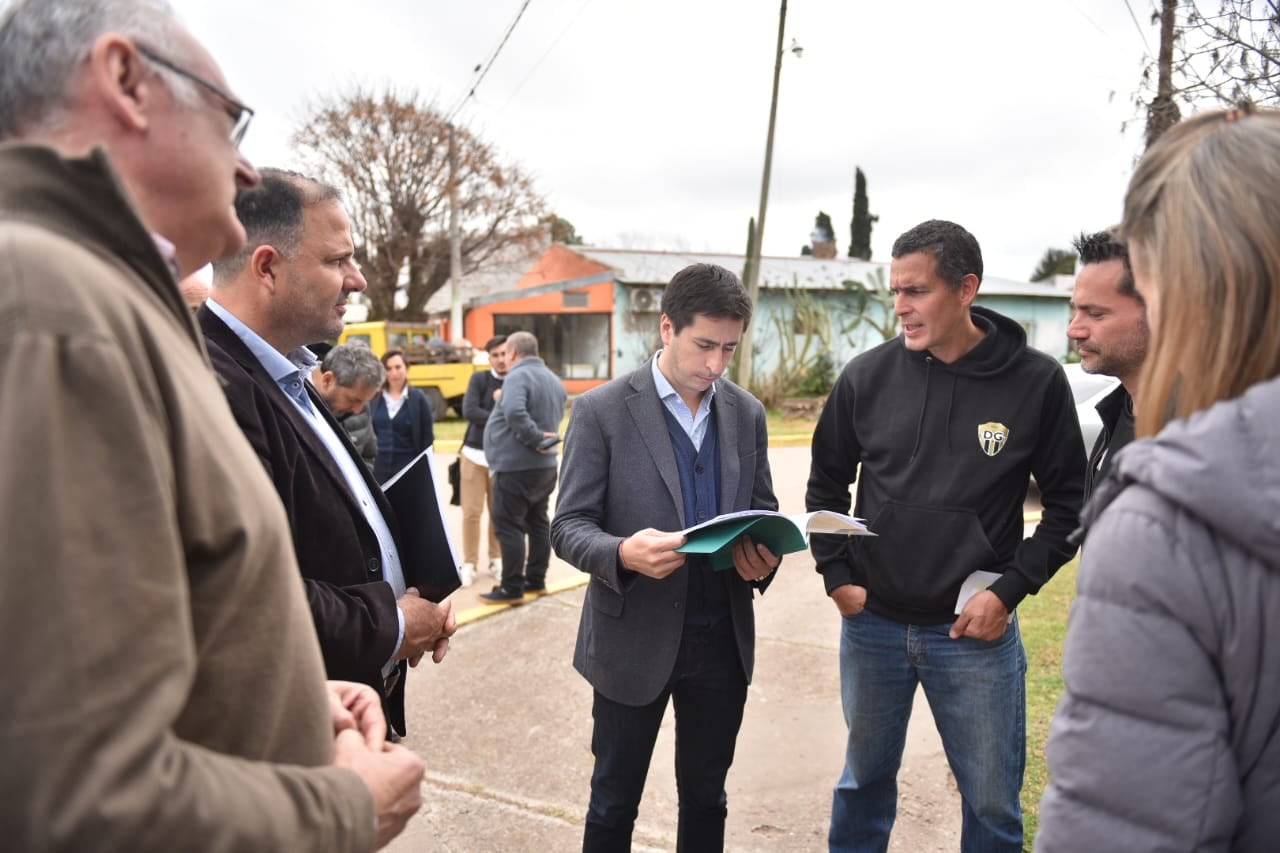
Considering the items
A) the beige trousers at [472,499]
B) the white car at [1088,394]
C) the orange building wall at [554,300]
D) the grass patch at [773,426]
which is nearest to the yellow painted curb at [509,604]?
the beige trousers at [472,499]

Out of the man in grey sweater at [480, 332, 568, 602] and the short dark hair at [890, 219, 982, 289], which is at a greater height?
the short dark hair at [890, 219, 982, 289]

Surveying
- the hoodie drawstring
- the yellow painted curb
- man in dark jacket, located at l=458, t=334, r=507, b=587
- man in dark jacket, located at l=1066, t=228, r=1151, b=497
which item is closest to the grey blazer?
the hoodie drawstring

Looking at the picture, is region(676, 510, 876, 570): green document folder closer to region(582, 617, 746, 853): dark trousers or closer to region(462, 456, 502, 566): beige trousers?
region(582, 617, 746, 853): dark trousers

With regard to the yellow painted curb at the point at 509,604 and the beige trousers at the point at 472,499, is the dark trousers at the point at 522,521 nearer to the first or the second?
the yellow painted curb at the point at 509,604

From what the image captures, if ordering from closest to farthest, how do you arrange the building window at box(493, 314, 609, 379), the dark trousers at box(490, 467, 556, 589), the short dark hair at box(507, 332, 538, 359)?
the dark trousers at box(490, 467, 556, 589)
the short dark hair at box(507, 332, 538, 359)
the building window at box(493, 314, 609, 379)

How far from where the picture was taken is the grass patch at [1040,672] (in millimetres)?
3637

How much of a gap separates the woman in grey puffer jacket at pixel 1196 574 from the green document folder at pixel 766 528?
118 cm

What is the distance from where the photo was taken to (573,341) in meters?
27.3

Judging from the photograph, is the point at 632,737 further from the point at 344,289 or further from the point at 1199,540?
the point at 1199,540

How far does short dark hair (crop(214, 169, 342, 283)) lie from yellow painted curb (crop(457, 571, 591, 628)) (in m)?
3.92

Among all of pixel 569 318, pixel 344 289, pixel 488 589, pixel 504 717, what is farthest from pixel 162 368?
pixel 569 318

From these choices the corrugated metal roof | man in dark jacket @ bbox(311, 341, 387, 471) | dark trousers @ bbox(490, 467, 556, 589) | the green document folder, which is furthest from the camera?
the corrugated metal roof

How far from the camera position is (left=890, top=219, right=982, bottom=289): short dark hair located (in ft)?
9.40

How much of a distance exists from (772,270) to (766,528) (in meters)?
29.1
